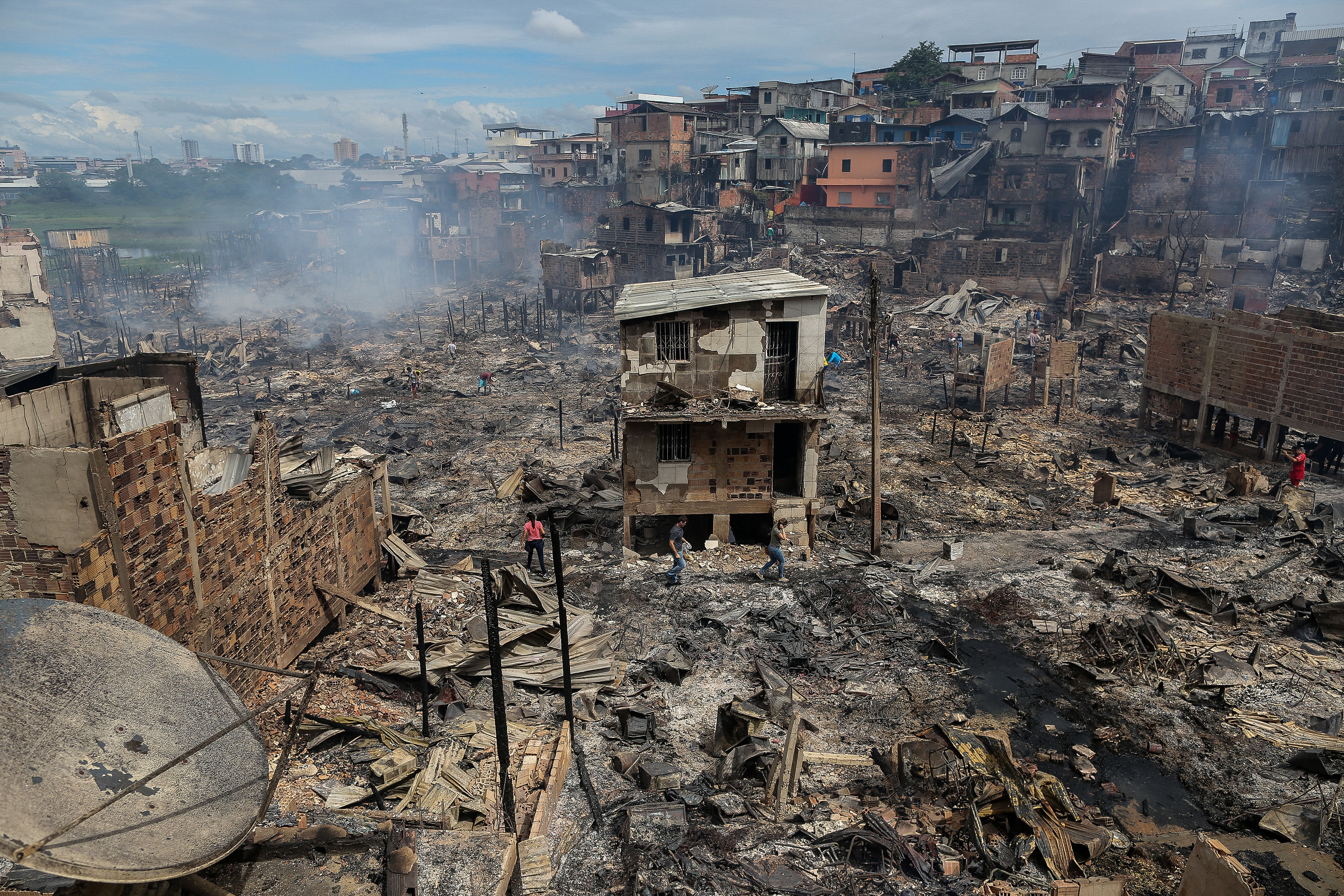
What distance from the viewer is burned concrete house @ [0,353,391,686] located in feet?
28.0

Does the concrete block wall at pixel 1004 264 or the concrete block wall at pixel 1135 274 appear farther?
the concrete block wall at pixel 1004 264

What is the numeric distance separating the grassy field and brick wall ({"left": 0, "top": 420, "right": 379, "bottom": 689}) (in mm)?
84579

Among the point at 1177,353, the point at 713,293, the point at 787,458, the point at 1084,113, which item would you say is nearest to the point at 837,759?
the point at 787,458

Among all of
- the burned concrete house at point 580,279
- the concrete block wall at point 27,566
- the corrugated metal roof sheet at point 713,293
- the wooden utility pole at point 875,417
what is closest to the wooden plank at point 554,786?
the concrete block wall at point 27,566

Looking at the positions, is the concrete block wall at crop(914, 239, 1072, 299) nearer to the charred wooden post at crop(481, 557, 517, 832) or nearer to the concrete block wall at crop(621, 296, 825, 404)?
the concrete block wall at crop(621, 296, 825, 404)

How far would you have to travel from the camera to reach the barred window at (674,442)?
18484mm

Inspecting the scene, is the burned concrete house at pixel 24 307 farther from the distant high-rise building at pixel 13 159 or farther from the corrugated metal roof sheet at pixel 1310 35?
the distant high-rise building at pixel 13 159

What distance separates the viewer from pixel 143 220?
96.6 meters

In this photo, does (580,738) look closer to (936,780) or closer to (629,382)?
(936,780)

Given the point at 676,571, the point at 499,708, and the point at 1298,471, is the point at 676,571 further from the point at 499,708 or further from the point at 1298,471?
the point at 1298,471

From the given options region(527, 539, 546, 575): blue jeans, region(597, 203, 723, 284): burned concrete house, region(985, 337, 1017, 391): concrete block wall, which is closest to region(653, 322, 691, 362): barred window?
region(527, 539, 546, 575): blue jeans

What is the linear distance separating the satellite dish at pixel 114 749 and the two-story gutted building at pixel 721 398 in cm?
1148

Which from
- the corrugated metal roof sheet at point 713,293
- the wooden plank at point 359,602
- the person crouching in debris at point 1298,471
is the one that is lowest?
the wooden plank at point 359,602

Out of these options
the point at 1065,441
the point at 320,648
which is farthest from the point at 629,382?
the point at 1065,441
